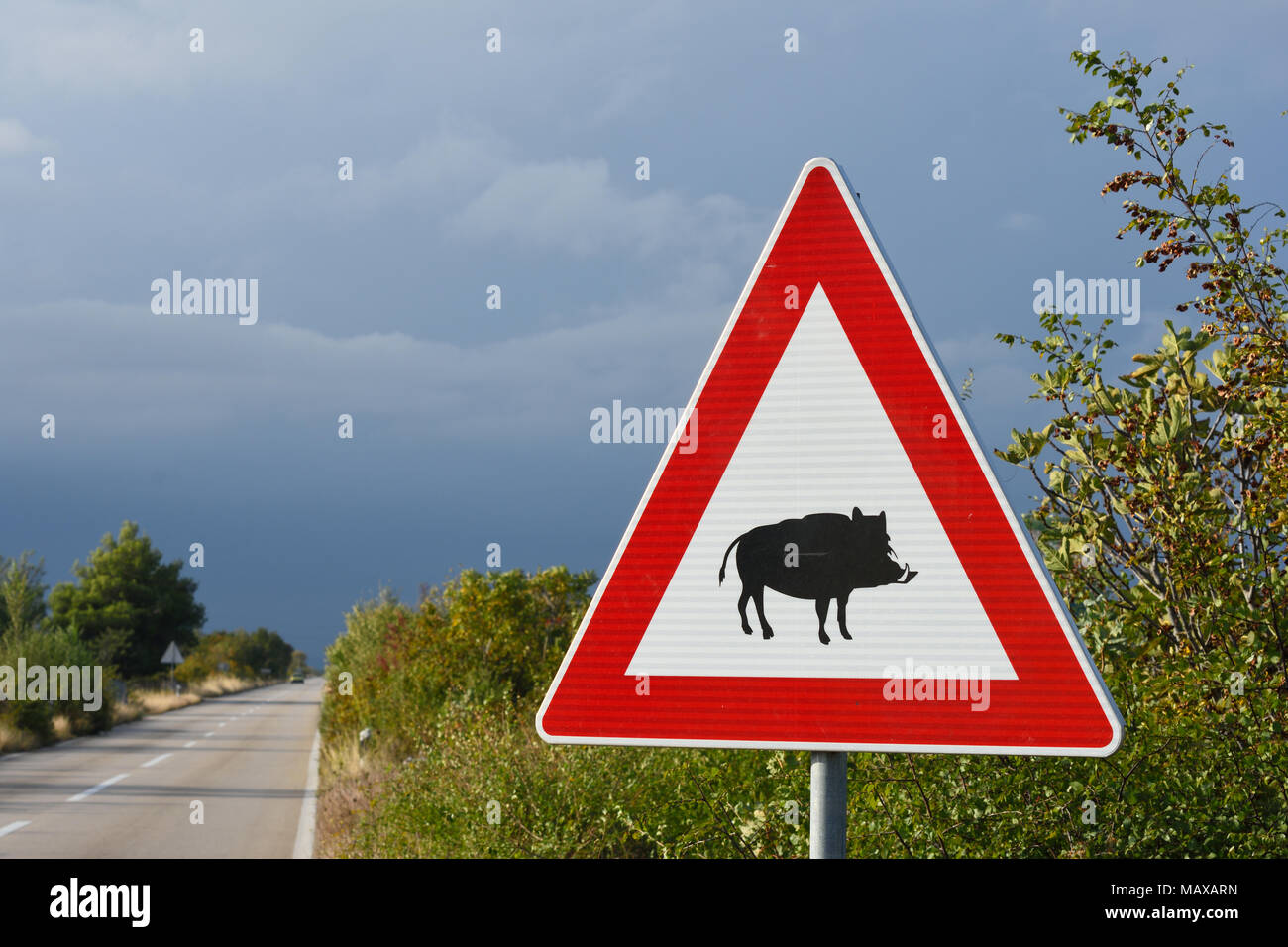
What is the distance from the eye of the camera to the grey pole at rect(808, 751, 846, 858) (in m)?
1.81

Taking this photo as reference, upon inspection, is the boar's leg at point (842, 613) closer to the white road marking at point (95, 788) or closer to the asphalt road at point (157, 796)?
the asphalt road at point (157, 796)

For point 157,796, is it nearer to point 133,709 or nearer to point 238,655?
point 133,709

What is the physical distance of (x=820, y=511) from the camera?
1.95m

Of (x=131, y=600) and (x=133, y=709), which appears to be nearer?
(x=133, y=709)

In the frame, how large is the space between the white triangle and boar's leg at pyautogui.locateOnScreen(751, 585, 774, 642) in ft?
0.04

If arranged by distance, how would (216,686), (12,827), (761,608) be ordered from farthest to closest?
1. (216,686)
2. (12,827)
3. (761,608)

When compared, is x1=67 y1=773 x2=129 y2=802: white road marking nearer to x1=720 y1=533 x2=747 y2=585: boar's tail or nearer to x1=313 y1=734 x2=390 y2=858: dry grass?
x1=313 y1=734 x2=390 y2=858: dry grass

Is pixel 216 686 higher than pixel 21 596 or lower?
lower

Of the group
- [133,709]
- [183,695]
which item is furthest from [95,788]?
[183,695]

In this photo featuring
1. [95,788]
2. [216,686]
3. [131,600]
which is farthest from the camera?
[216,686]

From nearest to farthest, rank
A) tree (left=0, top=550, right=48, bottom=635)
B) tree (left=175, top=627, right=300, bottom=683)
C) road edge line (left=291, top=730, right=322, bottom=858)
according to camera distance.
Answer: road edge line (left=291, top=730, right=322, bottom=858) → tree (left=0, top=550, right=48, bottom=635) → tree (left=175, top=627, right=300, bottom=683)

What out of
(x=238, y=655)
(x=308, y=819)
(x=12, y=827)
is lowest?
(x=238, y=655)

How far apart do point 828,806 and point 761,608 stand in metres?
0.39

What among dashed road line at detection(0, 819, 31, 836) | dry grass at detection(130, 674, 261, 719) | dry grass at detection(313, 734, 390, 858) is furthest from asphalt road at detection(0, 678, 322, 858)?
dry grass at detection(130, 674, 261, 719)
